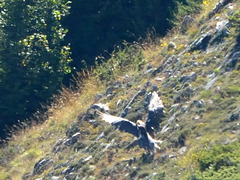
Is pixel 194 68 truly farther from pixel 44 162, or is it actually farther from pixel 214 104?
pixel 44 162

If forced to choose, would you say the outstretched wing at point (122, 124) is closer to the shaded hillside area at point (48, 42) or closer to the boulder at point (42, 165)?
the boulder at point (42, 165)

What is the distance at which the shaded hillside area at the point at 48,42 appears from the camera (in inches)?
784

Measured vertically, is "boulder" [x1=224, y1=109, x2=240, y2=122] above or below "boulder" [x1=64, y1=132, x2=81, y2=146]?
below

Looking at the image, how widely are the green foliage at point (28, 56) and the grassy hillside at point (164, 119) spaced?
100 centimetres

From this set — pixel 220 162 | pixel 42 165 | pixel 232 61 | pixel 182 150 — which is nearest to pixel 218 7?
pixel 232 61

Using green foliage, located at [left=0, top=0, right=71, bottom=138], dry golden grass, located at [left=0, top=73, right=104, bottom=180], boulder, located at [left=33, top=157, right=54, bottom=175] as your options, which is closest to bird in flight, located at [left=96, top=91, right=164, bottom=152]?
boulder, located at [left=33, top=157, right=54, bottom=175]

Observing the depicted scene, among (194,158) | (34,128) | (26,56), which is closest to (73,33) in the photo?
(26,56)

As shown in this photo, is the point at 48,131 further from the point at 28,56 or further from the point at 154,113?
the point at 154,113

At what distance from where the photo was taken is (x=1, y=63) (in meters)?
19.9

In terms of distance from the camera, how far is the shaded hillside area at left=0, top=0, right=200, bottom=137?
784 inches

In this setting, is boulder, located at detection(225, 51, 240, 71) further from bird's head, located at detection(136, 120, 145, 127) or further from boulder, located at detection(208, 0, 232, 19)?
boulder, located at detection(208, 0, 232, 19)

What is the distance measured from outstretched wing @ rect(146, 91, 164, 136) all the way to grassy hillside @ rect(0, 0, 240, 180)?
0.12m

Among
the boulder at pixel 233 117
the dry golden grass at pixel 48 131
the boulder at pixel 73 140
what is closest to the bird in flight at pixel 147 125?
the boulder at pixel 73 140

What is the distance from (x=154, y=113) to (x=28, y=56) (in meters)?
7.52
